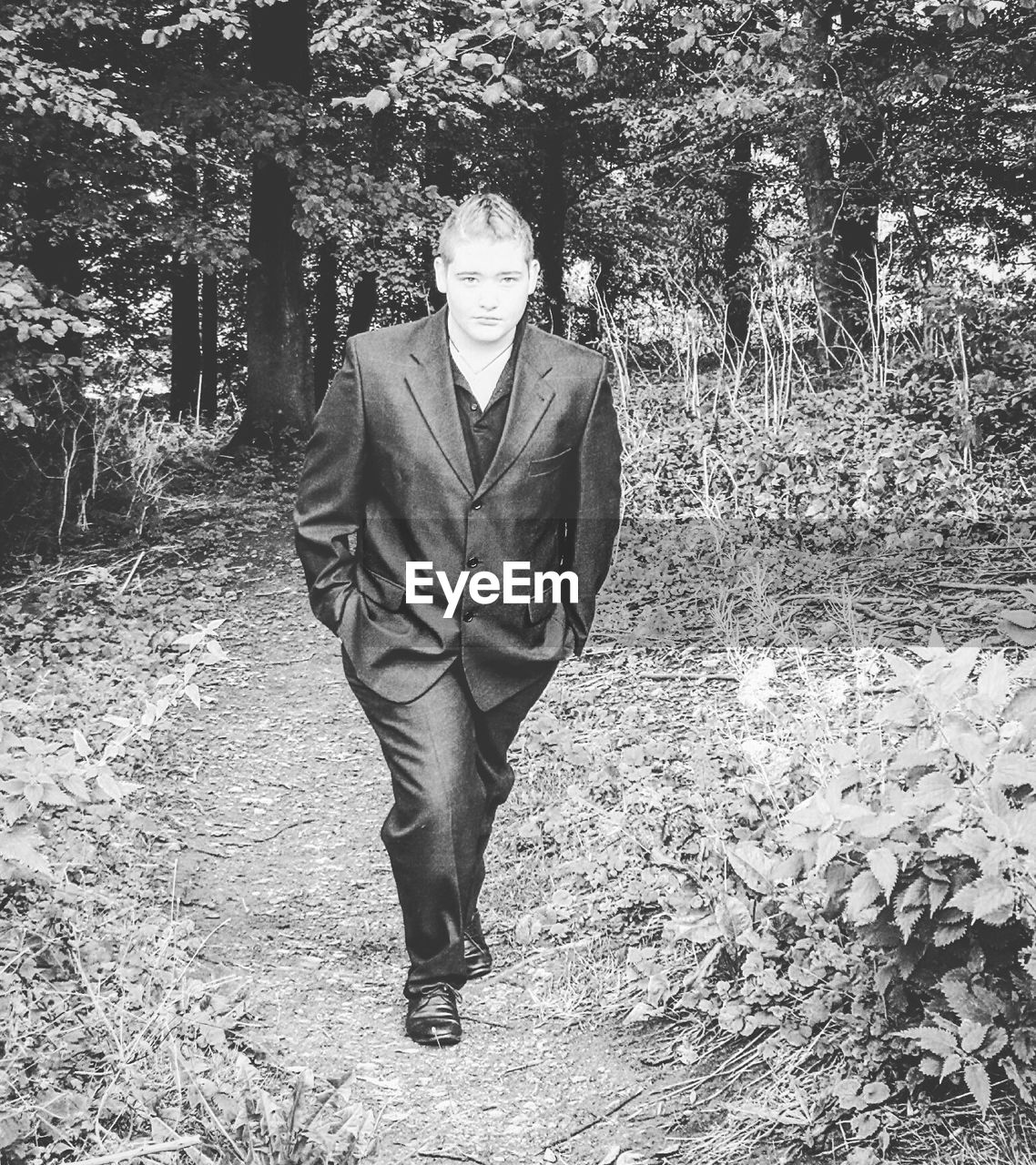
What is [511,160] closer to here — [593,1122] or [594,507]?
[594,507]

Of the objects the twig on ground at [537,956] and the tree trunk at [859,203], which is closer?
the twig on ground at [537,956]

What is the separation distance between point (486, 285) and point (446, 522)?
0.67 m

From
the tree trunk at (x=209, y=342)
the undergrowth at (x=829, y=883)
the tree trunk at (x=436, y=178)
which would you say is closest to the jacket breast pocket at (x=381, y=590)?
the undergrowth at (x=829, y=883)

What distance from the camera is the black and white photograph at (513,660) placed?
118 inches

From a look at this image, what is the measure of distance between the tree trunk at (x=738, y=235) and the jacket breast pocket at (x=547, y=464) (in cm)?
1150

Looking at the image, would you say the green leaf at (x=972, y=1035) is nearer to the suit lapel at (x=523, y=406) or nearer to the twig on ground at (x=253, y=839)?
the suit lapel at (x=523, y=406)

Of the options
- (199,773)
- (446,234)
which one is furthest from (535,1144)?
(199,773)

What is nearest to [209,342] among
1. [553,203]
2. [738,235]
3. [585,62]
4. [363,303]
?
[363,303]

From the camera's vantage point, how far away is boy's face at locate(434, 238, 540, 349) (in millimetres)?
3309

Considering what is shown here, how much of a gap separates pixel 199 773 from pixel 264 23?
860cm

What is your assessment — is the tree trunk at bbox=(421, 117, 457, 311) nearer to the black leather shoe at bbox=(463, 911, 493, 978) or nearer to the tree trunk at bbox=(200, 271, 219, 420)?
the tree trunk at bbox=(200, 271, 219, 420)

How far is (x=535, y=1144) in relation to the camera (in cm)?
320

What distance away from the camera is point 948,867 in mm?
2793

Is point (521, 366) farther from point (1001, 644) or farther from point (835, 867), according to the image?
point (1001, 644)
